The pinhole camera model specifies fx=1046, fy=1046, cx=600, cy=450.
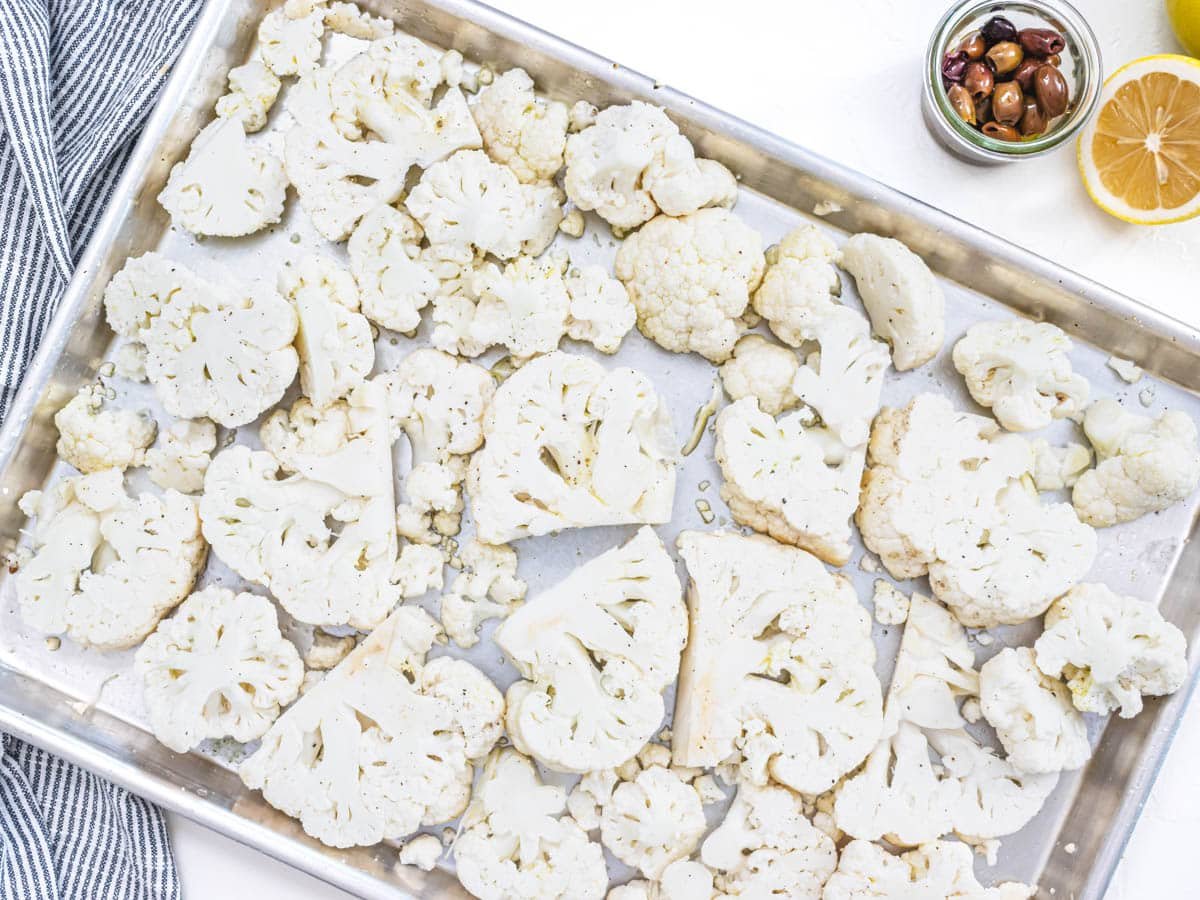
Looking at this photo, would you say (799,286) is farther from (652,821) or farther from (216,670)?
(216,670)

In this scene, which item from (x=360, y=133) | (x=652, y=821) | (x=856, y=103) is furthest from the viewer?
(x=856, y=103)

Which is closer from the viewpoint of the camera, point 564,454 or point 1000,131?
point 564,454

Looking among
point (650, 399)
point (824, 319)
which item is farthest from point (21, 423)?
point (824, 319)

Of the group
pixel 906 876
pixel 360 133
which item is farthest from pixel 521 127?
pixel 906 876

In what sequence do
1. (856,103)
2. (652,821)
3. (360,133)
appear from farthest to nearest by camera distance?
1. (856,103)
2. (360,133)
3. (652,821)

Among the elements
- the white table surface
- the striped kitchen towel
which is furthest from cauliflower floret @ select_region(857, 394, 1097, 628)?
the striped kitchen towel

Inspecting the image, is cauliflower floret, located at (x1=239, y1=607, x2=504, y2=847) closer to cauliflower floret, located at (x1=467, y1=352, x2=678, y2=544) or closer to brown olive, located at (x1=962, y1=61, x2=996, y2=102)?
cauliflower floret, located at (x1=467, y1=352, x2=678, y2=544)

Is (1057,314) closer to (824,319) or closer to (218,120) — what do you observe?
(824,319)
